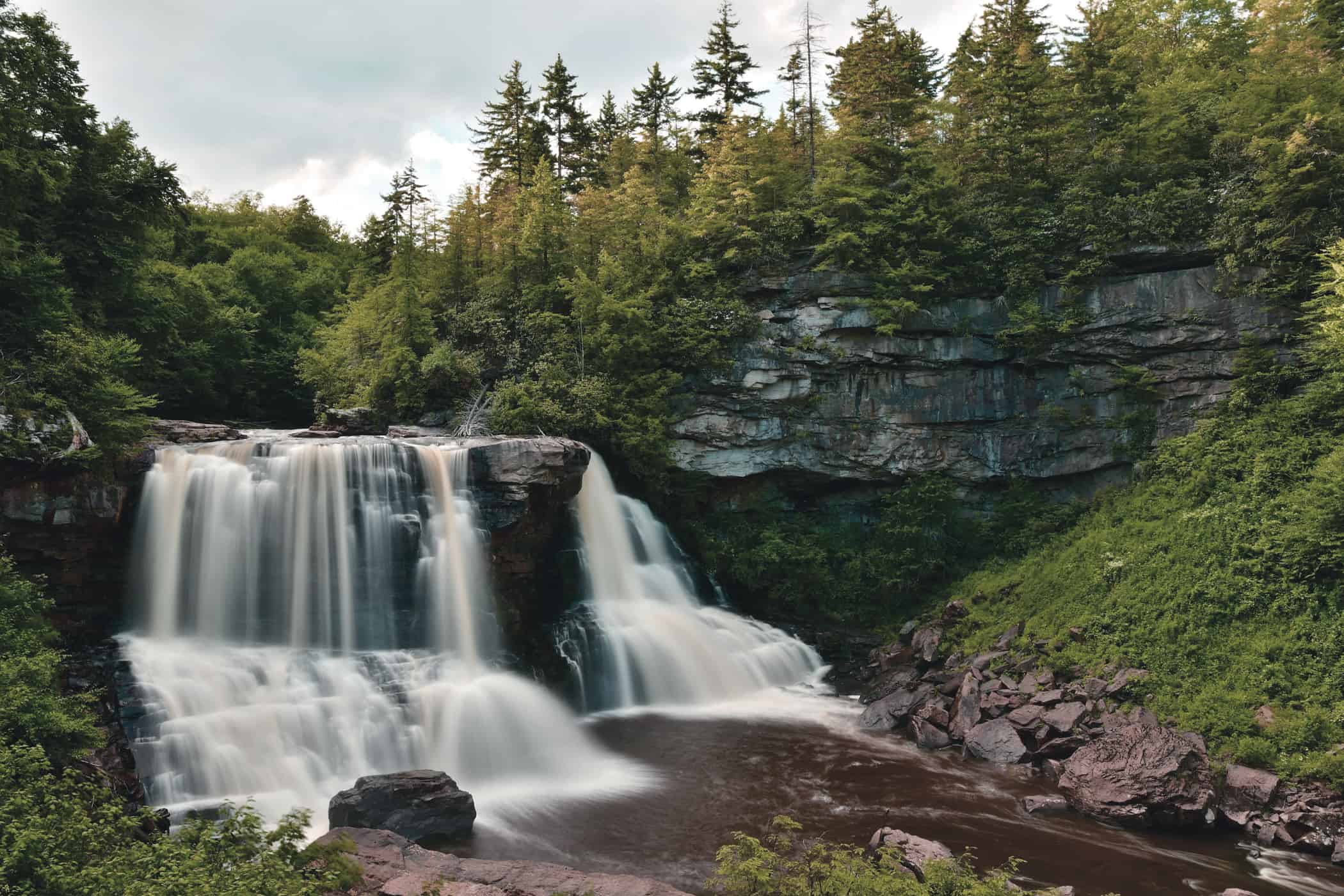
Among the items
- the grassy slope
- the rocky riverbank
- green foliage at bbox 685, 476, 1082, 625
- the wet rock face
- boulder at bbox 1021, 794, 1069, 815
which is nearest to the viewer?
the wet rock face

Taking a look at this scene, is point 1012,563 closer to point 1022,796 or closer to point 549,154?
point 1022,796

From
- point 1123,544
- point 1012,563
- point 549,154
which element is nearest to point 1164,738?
point 1123,544

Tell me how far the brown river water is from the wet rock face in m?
1.29

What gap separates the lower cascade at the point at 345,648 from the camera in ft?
38.7

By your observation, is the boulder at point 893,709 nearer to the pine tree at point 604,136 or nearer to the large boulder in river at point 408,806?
the large boulder in river at point 408,806

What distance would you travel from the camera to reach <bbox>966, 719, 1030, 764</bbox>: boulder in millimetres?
14023

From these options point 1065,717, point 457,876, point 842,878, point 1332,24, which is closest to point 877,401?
point 1065,717

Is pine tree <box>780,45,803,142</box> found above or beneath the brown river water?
above

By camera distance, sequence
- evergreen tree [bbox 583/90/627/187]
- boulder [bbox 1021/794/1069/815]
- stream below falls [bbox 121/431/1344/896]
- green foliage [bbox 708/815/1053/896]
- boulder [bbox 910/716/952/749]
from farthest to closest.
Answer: evergreen tree [bbox 583/90/627/187] < boulder [bbox 910/716/952/749] < boulder [bbox 1021/794/1069/815] < stream below falls [bbox 121/431/1344/896] < green foliage [bbox 708/815/1053/896]

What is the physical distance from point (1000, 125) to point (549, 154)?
1999cm

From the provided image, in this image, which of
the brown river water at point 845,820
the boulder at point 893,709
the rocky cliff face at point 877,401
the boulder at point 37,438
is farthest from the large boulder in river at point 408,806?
the rocky cliff face at point 877,401

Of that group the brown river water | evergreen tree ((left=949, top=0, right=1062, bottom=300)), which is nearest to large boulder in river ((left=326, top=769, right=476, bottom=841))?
the brown river water

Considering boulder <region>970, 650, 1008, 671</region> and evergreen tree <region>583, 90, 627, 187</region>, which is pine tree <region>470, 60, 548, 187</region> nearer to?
evergreen tree <region>583, 90, 627, 187</region>

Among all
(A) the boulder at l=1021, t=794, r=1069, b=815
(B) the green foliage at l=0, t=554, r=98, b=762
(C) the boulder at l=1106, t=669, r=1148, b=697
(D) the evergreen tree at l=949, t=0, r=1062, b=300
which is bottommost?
(A) the boulder at l=1021, t=794, r=1069, b=815
